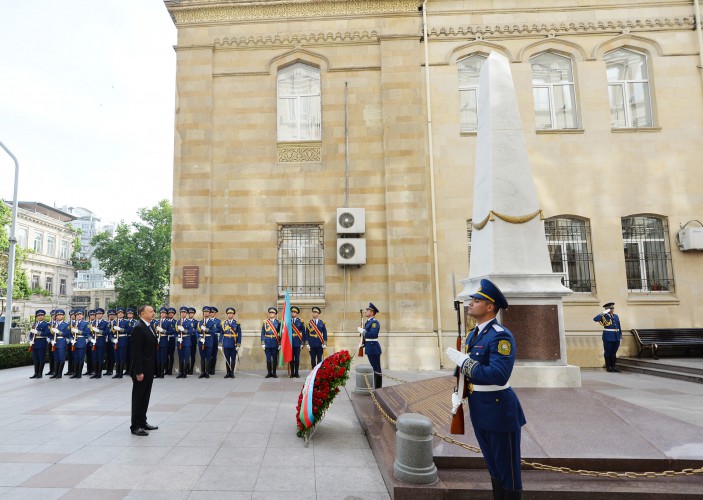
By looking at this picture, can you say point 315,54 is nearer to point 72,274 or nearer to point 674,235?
point 674,235

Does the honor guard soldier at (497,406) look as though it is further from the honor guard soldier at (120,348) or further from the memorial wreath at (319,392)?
the honor guard soldier at (120,348)

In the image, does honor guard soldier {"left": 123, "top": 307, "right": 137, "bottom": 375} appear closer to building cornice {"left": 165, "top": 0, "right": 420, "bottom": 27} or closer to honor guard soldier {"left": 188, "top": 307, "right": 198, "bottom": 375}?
honor guard soldier {"left": 188, "top": 307, "right": 198, "bottom": 375}

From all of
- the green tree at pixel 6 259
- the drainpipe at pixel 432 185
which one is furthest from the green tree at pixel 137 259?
the drainpipe at pixel 432 185

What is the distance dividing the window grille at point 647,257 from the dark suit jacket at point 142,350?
45.0 ft

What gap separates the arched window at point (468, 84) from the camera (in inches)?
567

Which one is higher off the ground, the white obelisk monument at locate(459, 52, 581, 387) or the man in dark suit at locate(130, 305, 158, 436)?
the white obelisk monument at locate(459, 52, 581, 387)

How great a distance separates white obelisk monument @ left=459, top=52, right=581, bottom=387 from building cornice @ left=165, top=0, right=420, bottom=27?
847cm

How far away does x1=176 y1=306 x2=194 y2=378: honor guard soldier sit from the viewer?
1210 cm

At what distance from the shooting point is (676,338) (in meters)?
12.8

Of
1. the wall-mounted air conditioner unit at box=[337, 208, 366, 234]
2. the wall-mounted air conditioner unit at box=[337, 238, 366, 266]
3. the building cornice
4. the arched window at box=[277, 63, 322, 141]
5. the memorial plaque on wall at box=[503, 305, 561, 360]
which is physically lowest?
the memorial plaque on wall at box=[503, 305, 561, 360]

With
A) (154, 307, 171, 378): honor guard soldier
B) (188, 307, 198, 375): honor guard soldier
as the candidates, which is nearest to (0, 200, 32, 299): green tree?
(154, 307, 171, 378): honor guard soldier

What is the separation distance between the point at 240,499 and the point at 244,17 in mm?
14900

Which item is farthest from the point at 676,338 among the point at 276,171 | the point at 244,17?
the point at 244,17

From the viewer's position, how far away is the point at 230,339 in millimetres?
12133
